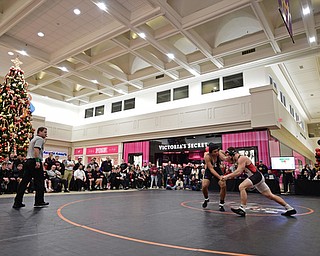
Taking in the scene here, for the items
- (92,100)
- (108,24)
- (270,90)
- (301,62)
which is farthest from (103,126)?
(301,62)

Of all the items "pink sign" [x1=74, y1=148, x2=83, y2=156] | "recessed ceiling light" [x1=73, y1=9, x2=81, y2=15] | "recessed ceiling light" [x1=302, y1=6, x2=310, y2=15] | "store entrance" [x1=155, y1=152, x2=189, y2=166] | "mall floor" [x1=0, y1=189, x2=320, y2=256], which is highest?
"recessed ceiling light" [x1=73, y1=9, x2=81, y2=15]

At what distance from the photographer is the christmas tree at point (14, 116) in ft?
31.2

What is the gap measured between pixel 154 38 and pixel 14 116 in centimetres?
670

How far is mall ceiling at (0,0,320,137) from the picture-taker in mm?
9203

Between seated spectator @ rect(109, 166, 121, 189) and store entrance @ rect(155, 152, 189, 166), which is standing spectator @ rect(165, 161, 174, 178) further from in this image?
seated spectator @ rect(109, 166, 121, 189)

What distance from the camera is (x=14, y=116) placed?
984cm

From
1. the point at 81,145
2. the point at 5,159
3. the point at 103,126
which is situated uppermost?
the point at 103,126

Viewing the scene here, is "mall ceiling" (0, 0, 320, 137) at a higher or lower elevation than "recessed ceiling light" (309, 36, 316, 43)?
higher

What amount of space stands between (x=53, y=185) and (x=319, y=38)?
42.2 ft

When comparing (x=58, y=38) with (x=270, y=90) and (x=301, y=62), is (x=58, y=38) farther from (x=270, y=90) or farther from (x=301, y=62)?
(x=301, y=62)

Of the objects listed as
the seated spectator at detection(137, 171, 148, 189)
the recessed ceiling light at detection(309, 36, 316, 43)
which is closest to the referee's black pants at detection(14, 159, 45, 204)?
the seated spectator at detection(137, 171, 148, 189)

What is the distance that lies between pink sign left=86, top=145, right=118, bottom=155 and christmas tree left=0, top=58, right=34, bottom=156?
8.36m

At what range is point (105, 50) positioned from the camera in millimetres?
12719

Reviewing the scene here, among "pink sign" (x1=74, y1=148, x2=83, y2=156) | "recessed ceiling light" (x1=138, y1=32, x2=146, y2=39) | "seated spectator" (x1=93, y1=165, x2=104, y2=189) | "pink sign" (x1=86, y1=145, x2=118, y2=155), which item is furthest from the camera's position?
"pink sign" (x1=74, y1=148, x2=83, y2=156)
